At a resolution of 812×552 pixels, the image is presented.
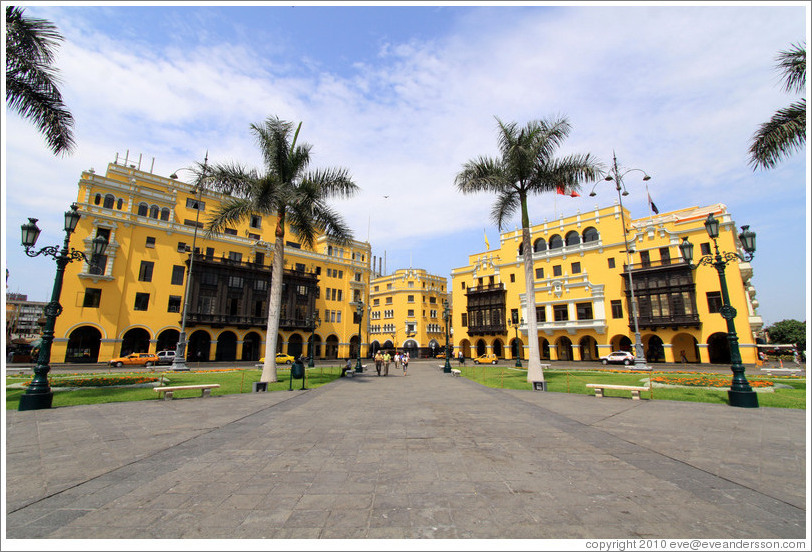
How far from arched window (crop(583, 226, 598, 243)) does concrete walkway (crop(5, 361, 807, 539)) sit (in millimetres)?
35629

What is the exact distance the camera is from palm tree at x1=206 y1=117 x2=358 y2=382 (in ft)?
52.4

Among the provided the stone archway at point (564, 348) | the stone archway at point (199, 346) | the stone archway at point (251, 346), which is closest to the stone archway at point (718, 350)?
the stone archway at point (564, 348)

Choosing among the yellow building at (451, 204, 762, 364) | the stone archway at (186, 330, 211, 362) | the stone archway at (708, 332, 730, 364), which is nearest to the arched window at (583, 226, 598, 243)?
the yellow building at (451, 204, 762, 364)

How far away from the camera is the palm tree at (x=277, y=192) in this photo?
52.4ft

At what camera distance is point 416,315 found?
60.2 metres

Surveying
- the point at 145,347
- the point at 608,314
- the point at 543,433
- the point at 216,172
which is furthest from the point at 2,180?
the point at 608,314

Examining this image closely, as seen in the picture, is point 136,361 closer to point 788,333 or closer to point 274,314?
→ point 274,314

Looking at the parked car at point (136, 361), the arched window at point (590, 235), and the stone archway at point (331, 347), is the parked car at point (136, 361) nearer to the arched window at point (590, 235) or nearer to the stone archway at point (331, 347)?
the stone archway at point (331, 347)

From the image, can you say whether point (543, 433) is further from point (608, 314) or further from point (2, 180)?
point (608, 314)

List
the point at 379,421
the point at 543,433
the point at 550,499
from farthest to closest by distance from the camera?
the point at 379,421 → the point at 543,433 → the point at 550,499

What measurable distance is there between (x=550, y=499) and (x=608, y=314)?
133 feet

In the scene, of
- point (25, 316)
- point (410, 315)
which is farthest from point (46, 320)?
point (25, 316)

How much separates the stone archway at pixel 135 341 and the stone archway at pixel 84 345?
6.21 feet

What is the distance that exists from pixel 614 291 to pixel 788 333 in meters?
44.5
